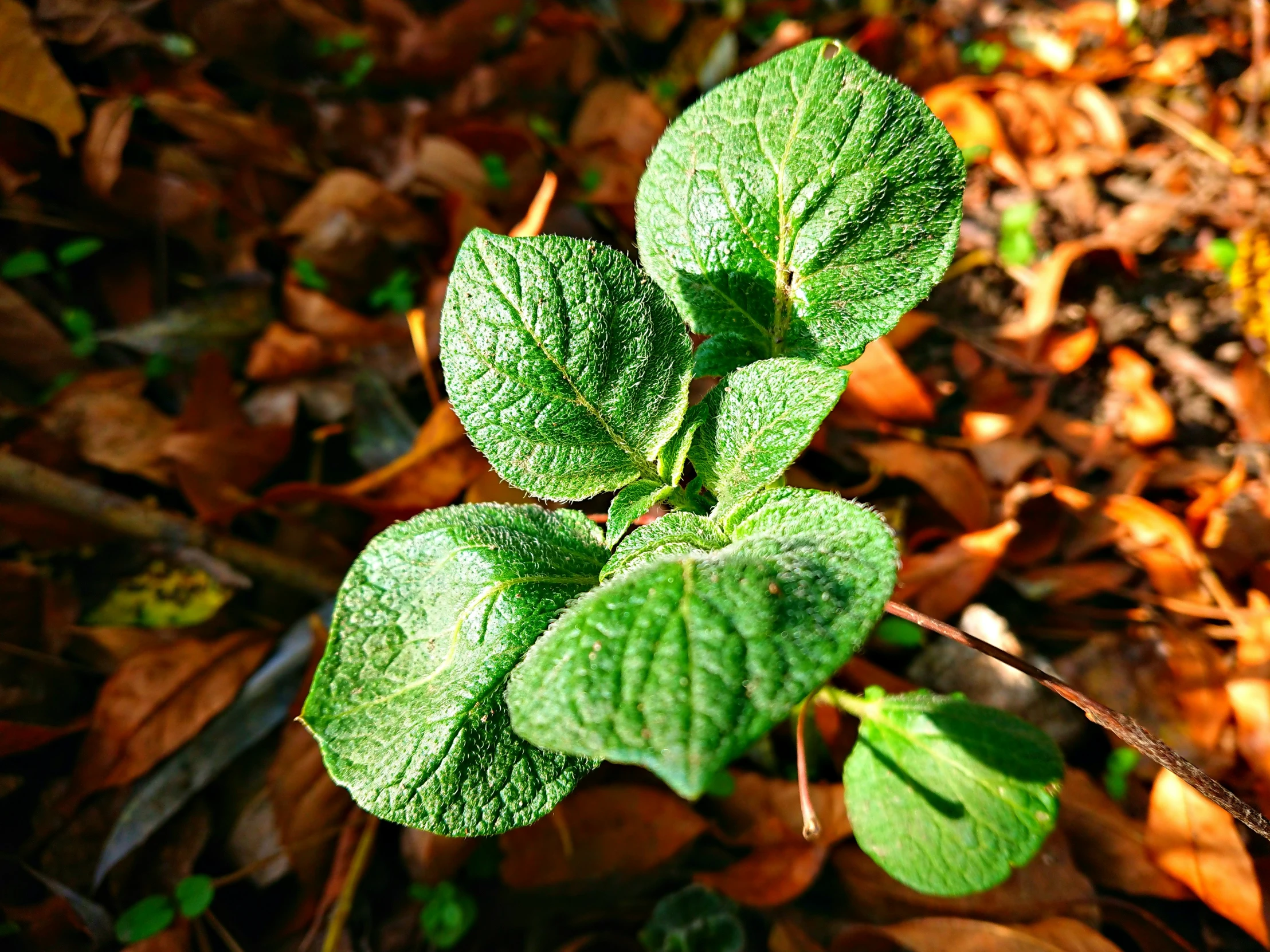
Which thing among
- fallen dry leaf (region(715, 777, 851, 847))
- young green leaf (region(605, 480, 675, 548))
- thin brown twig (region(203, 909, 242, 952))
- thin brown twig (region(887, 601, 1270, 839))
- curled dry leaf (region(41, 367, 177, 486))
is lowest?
thin brown twig (region(203, 909, 242, 952))

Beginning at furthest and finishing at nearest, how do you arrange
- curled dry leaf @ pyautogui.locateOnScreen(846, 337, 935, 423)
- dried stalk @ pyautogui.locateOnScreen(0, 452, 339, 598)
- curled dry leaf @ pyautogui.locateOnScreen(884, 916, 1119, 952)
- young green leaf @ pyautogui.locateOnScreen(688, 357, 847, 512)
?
curled dry leaf @ pyautogui.locateOnScreen(846, 337, 935, 423) → dried stalk @ pyautogui.locateOnScreen(0, 452, 339, 598) → curled dry leaf @ pyautogui.locateOnScreen(884, 916, 1119, 952) → young green leaf @ pyautogui.locateOnScreen(688, 357, 847, 512)

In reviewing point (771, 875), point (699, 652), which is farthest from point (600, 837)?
point (699, 652)

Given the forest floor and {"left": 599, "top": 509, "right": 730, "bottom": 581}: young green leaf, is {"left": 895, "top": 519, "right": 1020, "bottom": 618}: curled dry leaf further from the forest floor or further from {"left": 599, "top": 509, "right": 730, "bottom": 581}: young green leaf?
{"left": 599, "top": 509, "right": 730, "bottom": 581}: young green leaf

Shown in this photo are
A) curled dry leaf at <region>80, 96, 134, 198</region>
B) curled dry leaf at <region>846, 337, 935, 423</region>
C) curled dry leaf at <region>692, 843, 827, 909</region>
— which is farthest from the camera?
curled dry leaf at <region>80, 96, 134, 198</region>

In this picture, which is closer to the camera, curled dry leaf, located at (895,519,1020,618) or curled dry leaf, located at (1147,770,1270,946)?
curled dry leaf, located at (1147,770,1270,946)

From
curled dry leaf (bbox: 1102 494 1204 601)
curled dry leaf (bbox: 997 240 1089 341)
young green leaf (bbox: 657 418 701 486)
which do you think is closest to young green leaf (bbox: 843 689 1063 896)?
young green leaf (bbox: 657 418 701 486)

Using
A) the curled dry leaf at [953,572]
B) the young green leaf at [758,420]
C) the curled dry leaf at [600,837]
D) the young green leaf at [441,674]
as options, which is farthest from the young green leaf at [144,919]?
the curled dry leaf at [953,572]

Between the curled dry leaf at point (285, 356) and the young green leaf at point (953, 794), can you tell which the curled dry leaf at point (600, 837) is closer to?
the young green leaf at point (953, 794)
